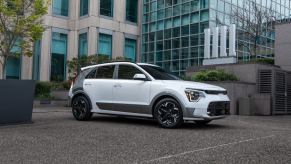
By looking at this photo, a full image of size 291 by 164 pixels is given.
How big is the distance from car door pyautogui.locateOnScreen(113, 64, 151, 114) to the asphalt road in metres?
0.68

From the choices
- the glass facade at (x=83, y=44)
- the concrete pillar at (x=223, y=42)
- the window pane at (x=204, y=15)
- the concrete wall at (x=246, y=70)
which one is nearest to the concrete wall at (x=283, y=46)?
the concrete wall at (x=246, y=70)

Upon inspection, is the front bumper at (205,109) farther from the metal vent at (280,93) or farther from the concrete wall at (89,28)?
→ the concrete wall at (89,28)

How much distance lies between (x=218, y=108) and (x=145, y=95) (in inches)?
69.4

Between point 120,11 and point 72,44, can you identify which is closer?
point 72,44

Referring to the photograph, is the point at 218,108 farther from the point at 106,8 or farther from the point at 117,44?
the point at 106,8

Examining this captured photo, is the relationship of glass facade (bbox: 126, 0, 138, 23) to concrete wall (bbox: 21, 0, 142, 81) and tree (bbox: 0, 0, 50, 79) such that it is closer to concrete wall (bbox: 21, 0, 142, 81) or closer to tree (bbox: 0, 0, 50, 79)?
concrete wall (bbox: 21, 0, 142, 81)

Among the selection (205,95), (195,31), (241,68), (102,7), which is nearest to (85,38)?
(102,7)

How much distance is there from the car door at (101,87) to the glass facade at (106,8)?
2263cm

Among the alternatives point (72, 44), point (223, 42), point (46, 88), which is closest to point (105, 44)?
point (72, 44)

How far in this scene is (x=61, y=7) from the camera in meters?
33.4

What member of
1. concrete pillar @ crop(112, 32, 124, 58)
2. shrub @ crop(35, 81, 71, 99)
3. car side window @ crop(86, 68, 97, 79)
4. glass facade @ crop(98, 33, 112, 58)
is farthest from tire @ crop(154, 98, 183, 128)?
concrete pillar @ crop(112, 32, 124, 58)

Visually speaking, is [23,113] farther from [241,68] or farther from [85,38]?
[85,38]

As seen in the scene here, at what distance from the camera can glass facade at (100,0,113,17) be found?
33375mm

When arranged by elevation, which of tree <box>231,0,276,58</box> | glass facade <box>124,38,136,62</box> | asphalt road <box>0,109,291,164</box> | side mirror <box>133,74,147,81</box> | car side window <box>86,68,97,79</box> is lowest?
asphalt road <box>0,109,291,164</box>
